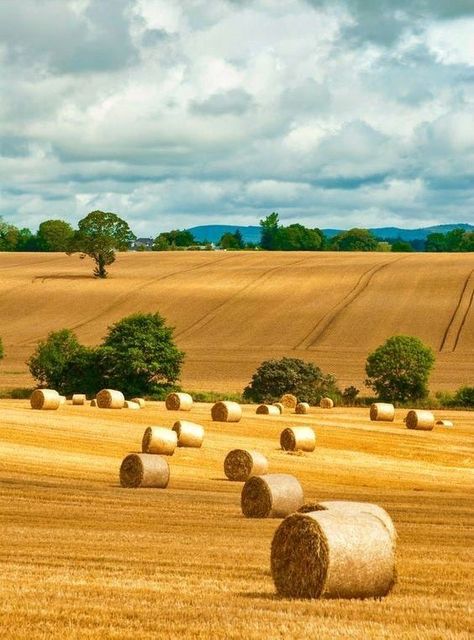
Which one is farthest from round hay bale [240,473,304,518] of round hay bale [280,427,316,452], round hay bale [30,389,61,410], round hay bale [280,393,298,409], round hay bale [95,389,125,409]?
round hay bale [280,393,298,409]

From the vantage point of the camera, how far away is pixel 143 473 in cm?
2680

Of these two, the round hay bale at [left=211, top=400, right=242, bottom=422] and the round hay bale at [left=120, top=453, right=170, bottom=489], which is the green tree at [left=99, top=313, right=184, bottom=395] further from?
the round hay bale at [left=120, top=453, right=170, bottom=489]

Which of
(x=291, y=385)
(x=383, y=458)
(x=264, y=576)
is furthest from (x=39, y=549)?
(x=291, y=385)

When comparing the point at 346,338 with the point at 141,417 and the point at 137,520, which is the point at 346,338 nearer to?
the point at 141,417

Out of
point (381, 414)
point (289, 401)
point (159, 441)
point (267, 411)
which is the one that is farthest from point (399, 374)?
point (159, 441)

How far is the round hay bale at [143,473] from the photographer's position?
26.9m

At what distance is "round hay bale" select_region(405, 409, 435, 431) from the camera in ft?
160

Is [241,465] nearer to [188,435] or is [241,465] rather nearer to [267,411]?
[188,435]

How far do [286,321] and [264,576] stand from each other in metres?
82.8

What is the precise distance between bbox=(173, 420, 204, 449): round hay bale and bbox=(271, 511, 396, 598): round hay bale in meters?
23.6

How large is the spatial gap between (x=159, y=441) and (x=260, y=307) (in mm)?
69635

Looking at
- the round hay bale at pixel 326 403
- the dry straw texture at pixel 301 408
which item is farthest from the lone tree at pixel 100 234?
the dry straw texture at pixel 301 408

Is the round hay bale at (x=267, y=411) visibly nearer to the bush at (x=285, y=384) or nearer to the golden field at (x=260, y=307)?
the bush at (x=285, y=384)

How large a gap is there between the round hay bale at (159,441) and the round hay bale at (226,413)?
12.1 metres
